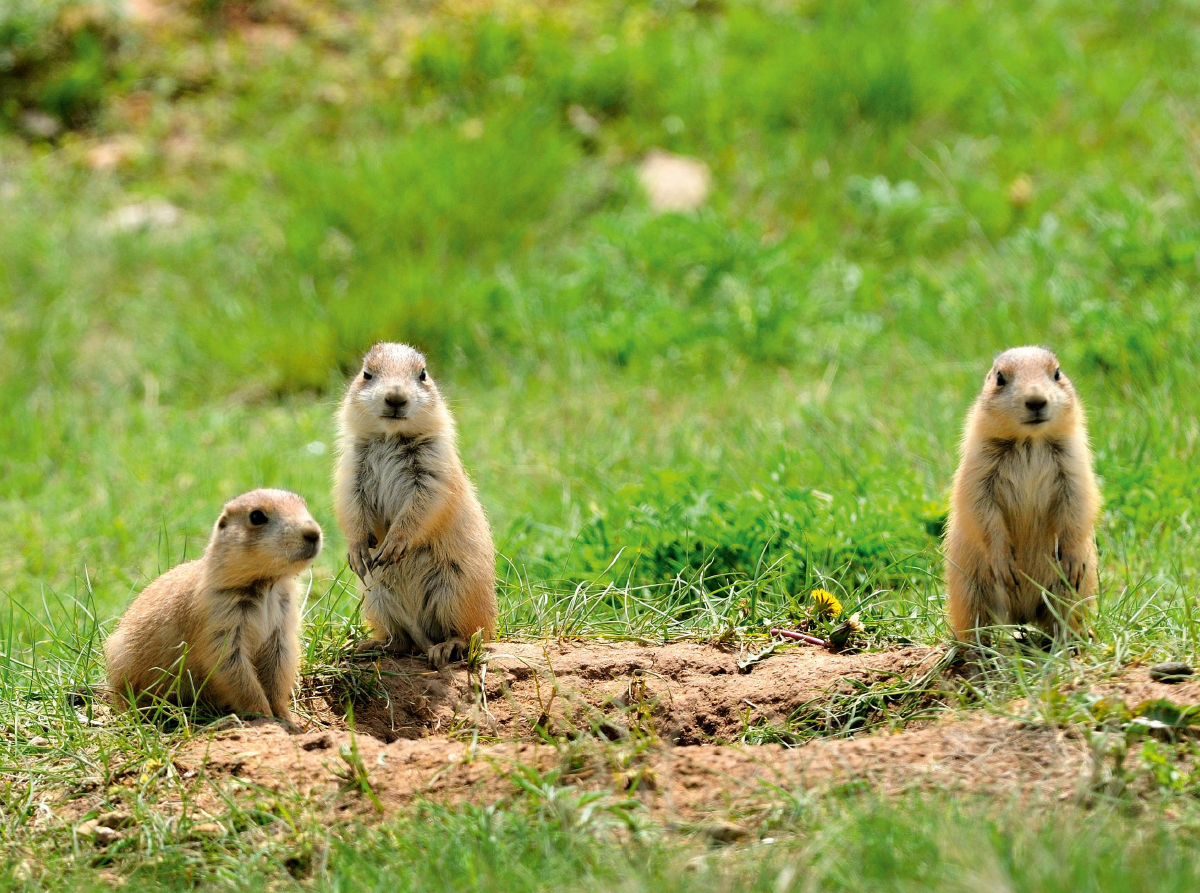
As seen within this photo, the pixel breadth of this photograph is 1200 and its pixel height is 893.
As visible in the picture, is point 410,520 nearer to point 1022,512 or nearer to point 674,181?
point 1022,512

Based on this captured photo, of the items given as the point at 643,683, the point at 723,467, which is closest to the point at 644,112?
the point at 723,467

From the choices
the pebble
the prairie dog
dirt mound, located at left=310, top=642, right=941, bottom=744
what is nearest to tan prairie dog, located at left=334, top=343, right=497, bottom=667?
dirt mound, located at left=310, top=642, right=941, bottom=744

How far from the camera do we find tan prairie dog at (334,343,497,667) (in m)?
4.91

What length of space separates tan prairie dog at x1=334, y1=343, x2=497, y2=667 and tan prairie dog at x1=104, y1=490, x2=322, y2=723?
1.60 feet

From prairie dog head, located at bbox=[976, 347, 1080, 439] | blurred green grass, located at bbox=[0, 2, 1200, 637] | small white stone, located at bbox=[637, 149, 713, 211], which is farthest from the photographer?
small white stone, located at bbox=[637, 149, 713, 211]

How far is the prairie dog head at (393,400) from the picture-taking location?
16.2 feet

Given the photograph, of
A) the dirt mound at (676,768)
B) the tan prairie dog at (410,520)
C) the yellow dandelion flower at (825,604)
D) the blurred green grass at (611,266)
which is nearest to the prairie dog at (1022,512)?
the blurred green grass at (611,266)

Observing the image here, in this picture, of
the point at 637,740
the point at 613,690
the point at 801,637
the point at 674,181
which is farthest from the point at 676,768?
the point at 674,181

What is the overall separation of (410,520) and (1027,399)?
7.09 feet

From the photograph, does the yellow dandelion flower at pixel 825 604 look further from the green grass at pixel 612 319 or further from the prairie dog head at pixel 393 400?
the prairie dog head at pixel 393 400

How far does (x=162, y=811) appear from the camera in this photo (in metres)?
3.85

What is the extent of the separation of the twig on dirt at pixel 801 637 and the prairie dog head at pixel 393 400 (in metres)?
1.47

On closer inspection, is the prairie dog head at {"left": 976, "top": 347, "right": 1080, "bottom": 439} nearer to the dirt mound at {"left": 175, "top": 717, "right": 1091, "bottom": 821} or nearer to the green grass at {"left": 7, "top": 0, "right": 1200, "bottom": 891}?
the green grass at {"left": 7, "top": 0, "right": 1200, "bottom": 891}

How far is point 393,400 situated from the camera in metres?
4.92
